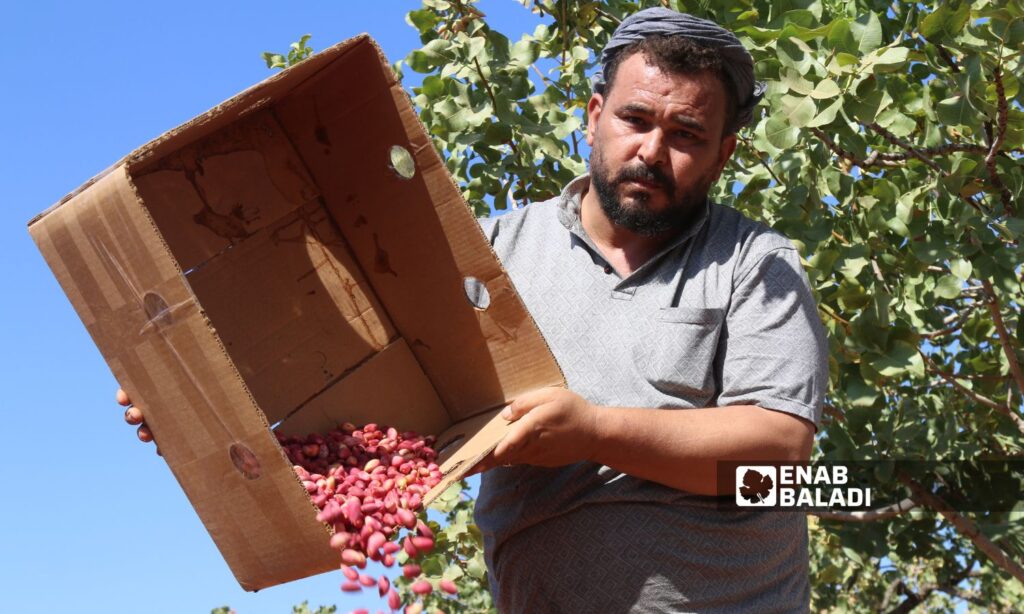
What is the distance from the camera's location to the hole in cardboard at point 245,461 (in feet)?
5.69

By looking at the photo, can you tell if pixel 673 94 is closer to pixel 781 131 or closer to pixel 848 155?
pixel 781 131

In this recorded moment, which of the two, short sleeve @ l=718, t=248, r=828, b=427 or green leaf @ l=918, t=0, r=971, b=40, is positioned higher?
green leaf @ l=918, t=0, r=971, b=40

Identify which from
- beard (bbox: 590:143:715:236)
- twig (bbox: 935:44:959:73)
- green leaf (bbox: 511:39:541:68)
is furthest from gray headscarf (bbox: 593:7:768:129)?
green leaf (bbox: 511:39:541:68)

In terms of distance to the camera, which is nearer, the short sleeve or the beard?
the short sleeve

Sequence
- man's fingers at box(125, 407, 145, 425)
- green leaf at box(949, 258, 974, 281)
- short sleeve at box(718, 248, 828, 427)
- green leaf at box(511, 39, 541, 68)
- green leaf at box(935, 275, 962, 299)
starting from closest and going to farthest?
man's fingers at box(125, 407, 145, 425)
short sleeve at box(718, 248, 828, 427)
green leaf at box(949, 258, 974, 281)
green leaf at box(935, 275, 962, 299)
green leaf at box(511, 39, 541, 68)

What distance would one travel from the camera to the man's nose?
208 cm

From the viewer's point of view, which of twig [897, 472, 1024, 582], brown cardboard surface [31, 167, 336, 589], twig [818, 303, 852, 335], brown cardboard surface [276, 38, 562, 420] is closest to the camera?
brown cardboard surface [31, 167, 336, 589]

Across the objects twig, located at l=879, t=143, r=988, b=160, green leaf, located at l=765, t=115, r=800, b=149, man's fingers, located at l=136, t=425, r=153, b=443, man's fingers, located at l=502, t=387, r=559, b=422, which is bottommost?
twig, located at l=879, t=143, r=988, b=160

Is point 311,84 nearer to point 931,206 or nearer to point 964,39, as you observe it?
point 964,39

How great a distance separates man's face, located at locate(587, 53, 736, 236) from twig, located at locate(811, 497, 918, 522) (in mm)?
2047

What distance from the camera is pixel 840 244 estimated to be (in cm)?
315

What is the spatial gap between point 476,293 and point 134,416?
63 centimetres

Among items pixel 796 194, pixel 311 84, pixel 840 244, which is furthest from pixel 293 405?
pixel 840 244

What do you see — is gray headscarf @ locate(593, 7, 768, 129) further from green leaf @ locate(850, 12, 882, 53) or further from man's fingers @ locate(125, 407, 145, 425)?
man's fingers @ locate(125, 407, 145, 425)
